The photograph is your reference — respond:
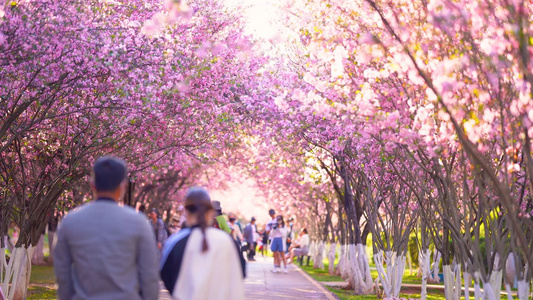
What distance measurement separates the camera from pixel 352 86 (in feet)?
41.0

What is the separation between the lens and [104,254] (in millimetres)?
5562

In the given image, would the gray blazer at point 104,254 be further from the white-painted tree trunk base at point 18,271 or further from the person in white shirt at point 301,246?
the person in white shirt at point 301,246

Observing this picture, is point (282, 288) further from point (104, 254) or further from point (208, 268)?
point (104, 254)

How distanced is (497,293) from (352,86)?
342 centimetres

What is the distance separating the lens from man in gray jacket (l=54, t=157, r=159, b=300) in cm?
557

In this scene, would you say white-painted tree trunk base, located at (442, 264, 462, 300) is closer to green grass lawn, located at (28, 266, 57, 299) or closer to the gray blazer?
green grass lawn, located at (28, 266, 57, 299)

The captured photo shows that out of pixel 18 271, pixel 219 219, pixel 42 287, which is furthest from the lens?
pixel 42 287

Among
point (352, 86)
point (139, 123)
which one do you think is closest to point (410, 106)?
point (352, 86)

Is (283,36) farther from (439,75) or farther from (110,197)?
(110,197)

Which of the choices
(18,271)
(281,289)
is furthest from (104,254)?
(281,289)

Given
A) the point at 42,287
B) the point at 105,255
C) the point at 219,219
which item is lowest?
the point at 105,255

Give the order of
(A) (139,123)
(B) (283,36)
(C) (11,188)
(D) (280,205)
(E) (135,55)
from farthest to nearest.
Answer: (D) (280,205)
(B) (283,36)
(C) (11,188)
(A) (139,123)
(E) (135,55)

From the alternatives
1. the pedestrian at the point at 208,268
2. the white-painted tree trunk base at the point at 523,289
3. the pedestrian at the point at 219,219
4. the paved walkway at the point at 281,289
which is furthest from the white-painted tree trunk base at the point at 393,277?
the pedestrian at the point at 208,268

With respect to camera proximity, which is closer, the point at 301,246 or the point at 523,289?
the point at 523,289
